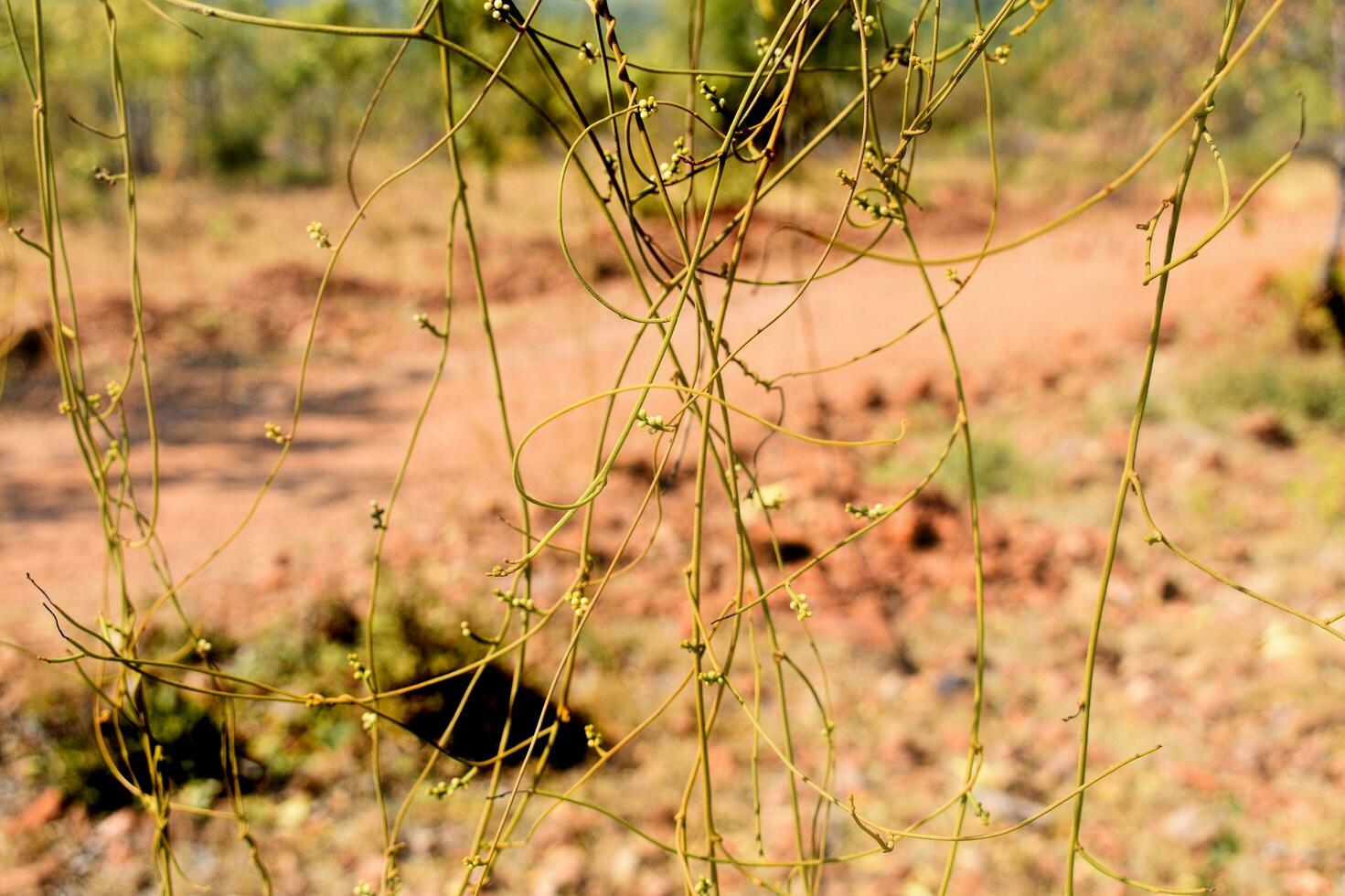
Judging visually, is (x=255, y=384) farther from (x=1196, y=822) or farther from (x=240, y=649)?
(x=1196, y=822)

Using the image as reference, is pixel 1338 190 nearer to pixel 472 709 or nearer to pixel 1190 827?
pixel 1190 827

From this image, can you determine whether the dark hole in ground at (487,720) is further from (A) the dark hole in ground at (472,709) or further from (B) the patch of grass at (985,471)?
(B) the patch of grass at (985,471)

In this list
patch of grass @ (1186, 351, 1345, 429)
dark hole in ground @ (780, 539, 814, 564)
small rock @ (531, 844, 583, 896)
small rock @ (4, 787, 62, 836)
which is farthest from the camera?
patch of grass @ (1186, 351, 1345, 429)

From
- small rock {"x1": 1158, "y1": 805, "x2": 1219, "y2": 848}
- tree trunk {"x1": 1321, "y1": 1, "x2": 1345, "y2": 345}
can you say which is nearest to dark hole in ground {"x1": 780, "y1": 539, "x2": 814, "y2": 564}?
small rock {"x1": 1158, "y1": 805, "x2": 1219, "y2": 848}

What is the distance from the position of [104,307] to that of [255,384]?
2.41m

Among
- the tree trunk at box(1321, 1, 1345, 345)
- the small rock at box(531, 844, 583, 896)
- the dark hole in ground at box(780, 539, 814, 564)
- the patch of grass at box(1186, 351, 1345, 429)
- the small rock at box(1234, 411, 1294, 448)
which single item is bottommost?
the small rock at box(531, 844, 583, 896)

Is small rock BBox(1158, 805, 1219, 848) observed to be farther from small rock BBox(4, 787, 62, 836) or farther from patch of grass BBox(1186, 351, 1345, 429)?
patch of grass BBox(1186, 351, 1345, 429)

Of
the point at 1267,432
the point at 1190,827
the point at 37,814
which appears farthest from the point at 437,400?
the point at 1190,827

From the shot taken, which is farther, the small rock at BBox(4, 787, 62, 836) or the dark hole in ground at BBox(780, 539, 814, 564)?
the dark hole in ground at BBox(780, 539, 814, 564)

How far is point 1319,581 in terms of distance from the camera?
3828 mm

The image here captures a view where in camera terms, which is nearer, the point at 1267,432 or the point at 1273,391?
the point at 1267,432

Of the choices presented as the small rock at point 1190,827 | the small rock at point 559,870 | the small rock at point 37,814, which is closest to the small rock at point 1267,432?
the small rock at point 1190,827

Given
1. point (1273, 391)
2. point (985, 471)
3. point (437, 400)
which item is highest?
point (1273, 391)

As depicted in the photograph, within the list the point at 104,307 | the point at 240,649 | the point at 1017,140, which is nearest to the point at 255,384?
the point at 104,307
